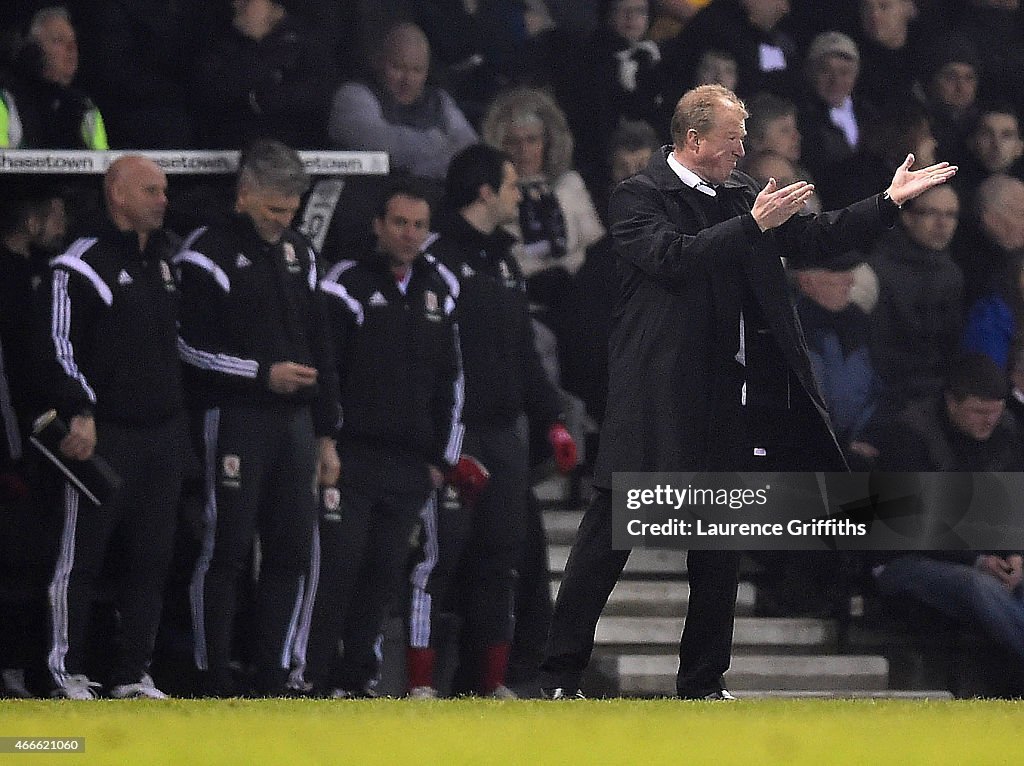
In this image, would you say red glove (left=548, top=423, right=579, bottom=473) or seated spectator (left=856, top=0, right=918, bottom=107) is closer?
red glove (left=548, top=423, right=579, bottom=473)

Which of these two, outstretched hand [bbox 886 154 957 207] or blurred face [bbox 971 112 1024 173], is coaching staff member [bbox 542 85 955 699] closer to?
outstretched hand [bbox 886 154 957 207]

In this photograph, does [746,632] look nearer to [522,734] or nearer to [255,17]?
[522,734]

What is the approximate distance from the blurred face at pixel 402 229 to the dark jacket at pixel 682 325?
876mm

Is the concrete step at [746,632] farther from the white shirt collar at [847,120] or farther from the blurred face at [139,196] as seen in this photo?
the blurred face at [139,196]

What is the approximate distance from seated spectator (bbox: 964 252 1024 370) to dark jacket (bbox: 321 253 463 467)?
1.59m

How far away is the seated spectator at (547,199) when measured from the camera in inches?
229

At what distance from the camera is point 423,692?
5727mm

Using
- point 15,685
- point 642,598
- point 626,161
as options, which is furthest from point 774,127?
point 15,685

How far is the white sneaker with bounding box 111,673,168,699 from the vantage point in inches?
218

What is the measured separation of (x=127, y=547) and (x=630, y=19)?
214cm

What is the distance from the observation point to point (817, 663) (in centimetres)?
590

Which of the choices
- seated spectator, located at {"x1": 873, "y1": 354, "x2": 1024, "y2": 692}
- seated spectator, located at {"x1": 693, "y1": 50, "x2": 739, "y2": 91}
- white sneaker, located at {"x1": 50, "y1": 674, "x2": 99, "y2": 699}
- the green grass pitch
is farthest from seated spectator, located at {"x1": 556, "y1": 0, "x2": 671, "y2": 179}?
white sneaker, located at {"x1": 50, "y1": 674, "x2": 99, "y2": 699}

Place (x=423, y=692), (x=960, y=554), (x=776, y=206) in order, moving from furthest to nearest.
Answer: (x=960, y=554), (x=423, y=692), (x=776, y=206)

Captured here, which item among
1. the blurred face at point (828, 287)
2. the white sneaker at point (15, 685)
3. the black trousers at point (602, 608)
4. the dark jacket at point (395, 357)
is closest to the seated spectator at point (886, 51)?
the blurred face at point (828, 287)
